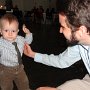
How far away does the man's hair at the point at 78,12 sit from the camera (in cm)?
171

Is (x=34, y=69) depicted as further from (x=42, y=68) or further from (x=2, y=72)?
(x=2, y=72)

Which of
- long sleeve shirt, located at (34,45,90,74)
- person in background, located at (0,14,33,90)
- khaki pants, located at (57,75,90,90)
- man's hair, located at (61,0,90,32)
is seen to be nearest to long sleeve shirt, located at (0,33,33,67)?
person in background, located at (0,14,33,90)

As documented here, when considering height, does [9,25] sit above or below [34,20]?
above

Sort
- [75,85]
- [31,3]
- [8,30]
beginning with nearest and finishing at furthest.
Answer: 1. [75,85]
2. [8,30]
3. [31,3]

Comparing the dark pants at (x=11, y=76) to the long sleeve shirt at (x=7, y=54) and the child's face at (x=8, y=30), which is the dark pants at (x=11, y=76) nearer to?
the long sleeve shirt at (x=7, y=54)

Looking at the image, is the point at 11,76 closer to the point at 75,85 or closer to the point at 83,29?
the point at 75,85

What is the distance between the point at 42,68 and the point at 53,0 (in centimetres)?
1789

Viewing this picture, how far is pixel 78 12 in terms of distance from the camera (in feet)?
5.69

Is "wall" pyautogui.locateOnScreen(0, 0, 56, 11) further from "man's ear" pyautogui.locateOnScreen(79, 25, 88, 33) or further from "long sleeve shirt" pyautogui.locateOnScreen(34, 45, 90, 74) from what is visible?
Answer: "man's ear" pyautogui.locateOnScreen(79, 25, 88, 33)

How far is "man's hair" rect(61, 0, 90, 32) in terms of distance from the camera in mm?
1708

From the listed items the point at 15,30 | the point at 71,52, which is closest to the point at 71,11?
the point at 71,52

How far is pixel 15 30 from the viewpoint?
2.76m

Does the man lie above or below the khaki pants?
above

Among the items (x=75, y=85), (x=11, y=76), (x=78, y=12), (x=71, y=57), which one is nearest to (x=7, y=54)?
(x=11, y=76)
